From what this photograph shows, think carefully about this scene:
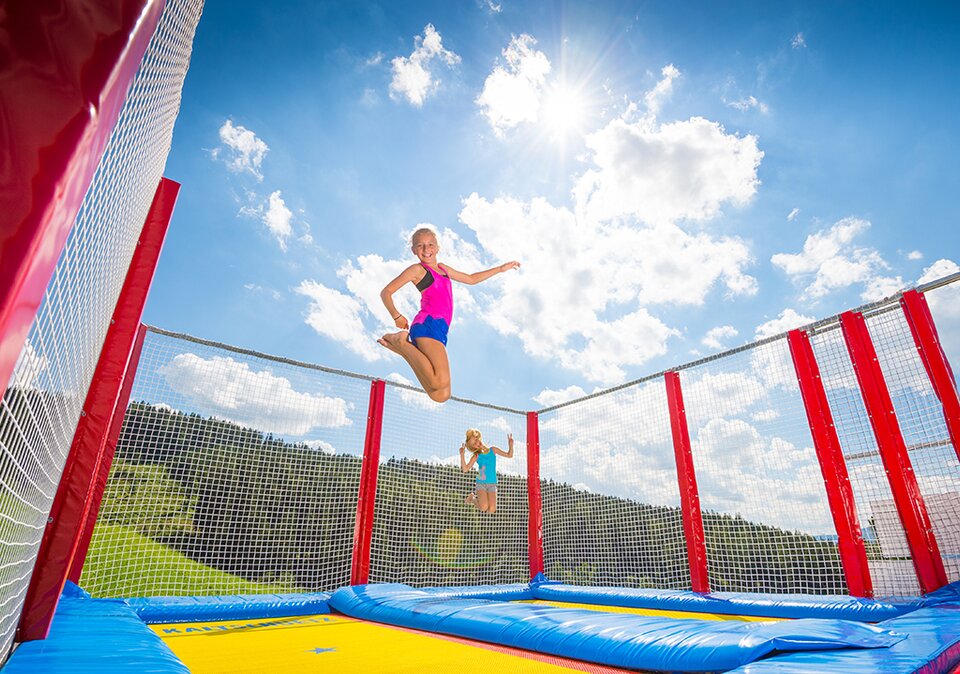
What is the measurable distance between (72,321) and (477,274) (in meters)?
3.09

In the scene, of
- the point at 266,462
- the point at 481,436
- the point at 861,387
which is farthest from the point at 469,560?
the point at 861,387

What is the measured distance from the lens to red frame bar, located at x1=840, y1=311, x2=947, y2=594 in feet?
14.1

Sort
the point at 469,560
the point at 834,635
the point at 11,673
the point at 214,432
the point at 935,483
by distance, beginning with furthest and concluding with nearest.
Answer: the point at 469,560 < the point at 214,432 < the point at 935,483 < the point at 834,635 < the point at 11,673

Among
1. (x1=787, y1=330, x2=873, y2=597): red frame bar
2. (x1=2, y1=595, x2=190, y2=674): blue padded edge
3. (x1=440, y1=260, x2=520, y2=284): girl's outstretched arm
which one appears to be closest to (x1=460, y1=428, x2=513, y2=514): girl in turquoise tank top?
(x1=440, y1=260, x2=520, y2=284): girl's outstretched arm

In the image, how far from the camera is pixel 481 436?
7.27m

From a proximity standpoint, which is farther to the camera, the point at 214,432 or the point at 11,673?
the point at 214,432

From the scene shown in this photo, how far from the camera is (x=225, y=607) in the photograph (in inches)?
190

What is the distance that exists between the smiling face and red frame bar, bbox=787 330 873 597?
4.17m

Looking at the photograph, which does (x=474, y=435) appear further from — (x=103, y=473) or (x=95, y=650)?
(x=95, y=650)

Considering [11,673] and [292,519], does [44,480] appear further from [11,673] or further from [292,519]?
[292,519]

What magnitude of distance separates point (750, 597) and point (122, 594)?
20.1 feet

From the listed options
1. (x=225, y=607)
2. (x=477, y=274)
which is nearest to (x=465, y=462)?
(x=225, y=607)

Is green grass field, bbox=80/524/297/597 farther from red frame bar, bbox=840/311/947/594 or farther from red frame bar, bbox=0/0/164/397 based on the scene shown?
red frame bar, bbox=840/311/947/594

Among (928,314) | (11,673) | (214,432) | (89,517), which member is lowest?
(11,673)
